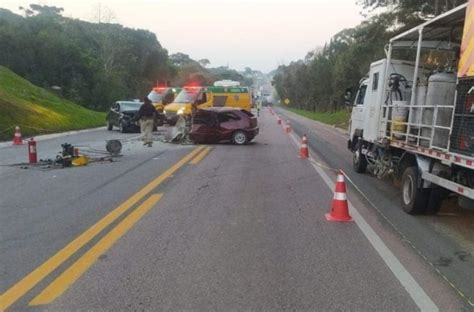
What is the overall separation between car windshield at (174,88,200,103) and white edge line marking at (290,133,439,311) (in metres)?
23.2

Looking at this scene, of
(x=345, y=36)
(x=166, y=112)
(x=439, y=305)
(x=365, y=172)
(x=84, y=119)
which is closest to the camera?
(x=439, y=305)

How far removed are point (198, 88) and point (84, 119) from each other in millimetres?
8050

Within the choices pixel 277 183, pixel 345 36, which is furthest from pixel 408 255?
pixel 345 36

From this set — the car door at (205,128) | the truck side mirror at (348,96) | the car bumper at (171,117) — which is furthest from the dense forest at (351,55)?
the car bumper at (171,117)

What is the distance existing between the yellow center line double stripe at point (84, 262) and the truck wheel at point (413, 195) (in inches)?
157

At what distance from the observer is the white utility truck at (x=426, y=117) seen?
279 inches

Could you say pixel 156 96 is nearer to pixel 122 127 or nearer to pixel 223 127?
pixel 122 127

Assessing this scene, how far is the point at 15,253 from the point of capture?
6.08m

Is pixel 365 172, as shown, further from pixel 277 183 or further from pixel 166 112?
pixel 166 112

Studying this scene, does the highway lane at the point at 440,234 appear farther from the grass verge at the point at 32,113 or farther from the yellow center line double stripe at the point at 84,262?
the grass verge at the point at 32,113

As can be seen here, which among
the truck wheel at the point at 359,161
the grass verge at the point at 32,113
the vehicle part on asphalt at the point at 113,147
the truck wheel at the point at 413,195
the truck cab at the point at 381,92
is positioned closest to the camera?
the truck wheel at the point at 413,195

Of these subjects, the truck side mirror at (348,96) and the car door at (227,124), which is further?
the car door at (227,124)

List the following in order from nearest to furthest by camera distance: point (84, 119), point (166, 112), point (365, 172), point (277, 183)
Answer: point (277, 183), point (365, 172), point (166, 112), point (84, 119)

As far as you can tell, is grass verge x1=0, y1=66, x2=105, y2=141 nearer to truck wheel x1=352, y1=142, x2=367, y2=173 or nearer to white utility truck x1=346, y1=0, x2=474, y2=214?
truck wheel x1=352, y1=142, x2=367, y2=173
